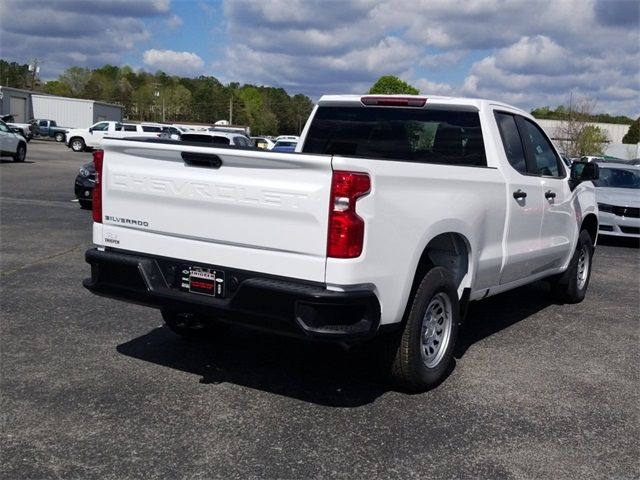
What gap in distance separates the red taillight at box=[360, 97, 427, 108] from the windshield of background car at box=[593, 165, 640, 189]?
9.58m

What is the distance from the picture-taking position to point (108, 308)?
6.69 meters

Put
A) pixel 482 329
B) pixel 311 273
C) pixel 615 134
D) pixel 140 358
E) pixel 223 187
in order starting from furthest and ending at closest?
pixel 615 134
pixel 482 329
pixel 140 358
pixel 223 187
pixel 311 273

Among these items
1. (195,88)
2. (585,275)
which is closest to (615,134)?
(195,88)

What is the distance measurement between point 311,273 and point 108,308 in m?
3.33

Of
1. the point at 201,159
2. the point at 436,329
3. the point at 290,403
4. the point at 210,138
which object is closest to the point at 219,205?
the point at 201,159

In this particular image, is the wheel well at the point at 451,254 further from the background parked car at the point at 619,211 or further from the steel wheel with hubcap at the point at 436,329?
the background parked car at the point at 619,211

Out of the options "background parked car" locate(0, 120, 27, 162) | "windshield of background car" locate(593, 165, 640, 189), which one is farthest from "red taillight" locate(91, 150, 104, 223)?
"background parked car" locate(0, 120, 27, 162)

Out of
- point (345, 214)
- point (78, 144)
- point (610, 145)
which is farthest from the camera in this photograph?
point (610, 145)

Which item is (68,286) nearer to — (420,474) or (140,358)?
(140,358)

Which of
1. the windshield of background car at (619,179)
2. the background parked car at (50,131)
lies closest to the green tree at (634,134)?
the background parked car at (50,131)

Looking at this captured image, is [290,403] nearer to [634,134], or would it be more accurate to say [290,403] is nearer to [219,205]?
[219,205]

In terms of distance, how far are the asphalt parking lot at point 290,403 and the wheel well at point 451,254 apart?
744 mm

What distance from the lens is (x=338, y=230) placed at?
391 centimetres

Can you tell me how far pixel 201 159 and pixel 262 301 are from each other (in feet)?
3.11
